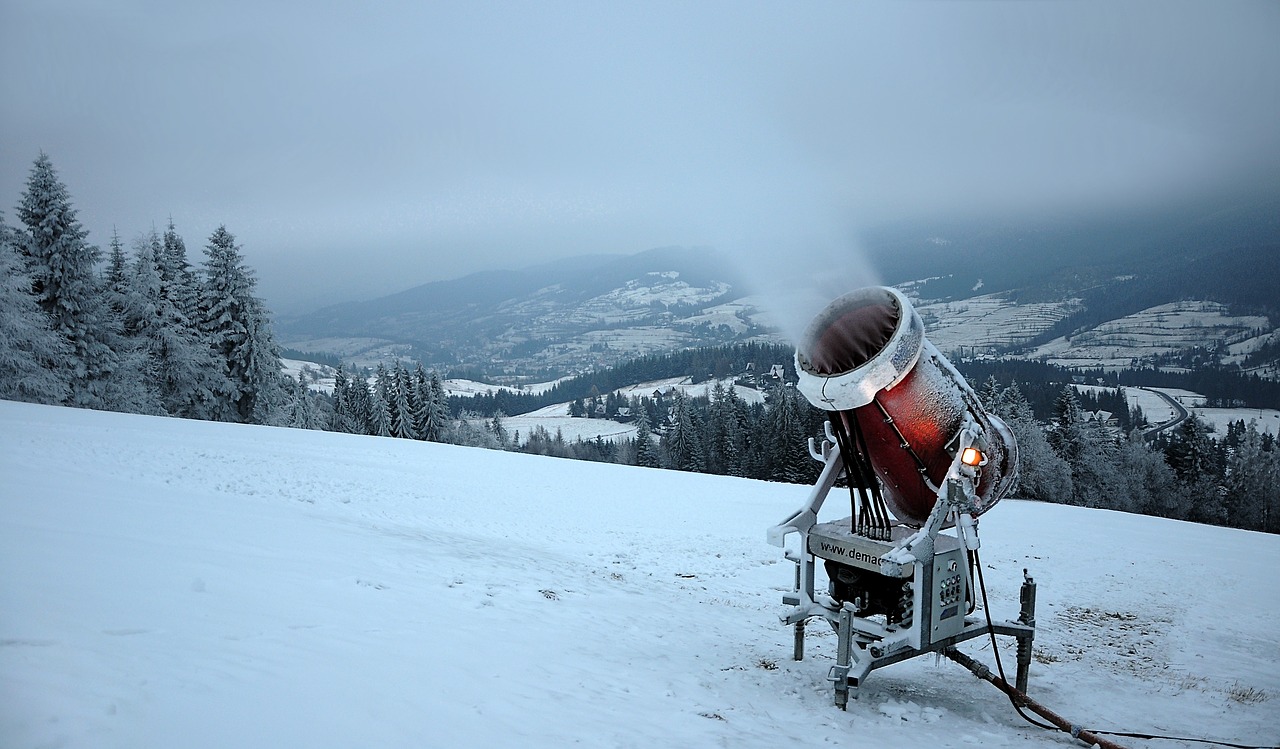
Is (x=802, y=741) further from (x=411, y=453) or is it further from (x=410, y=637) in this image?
(x=411, y=453)

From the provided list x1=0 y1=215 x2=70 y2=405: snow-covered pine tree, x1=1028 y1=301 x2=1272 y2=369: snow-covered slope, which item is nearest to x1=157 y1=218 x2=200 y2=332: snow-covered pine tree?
x1=0 y1=215 x2=70 y2=405: snow-covered pine tree

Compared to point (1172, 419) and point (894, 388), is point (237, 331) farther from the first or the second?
point (1172, 419)

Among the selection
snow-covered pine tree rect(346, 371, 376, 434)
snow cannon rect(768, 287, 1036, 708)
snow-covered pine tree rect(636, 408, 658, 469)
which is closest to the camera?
snow cannon rect(768, 287, 1036, 708)

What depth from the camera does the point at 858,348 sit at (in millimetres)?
5652

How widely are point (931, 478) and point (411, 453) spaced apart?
20893mm

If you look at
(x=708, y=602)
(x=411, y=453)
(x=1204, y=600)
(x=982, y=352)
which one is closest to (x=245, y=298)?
(x=411, y=453)

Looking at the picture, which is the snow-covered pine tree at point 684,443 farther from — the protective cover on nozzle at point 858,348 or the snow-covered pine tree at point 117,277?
the protective cover on nozzle at point 858,348

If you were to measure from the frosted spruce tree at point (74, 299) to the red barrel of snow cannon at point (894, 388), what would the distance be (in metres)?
32.6

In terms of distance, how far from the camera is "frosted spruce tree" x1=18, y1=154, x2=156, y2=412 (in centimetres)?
2630

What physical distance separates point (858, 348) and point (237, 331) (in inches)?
1379

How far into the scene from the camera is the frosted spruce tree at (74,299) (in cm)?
2630

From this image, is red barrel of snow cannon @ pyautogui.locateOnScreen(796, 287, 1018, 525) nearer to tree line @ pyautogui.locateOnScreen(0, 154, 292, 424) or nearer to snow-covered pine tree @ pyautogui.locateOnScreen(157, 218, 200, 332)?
tree line @ pyautogui.locateOnScreen(0, 154, 292, 424)

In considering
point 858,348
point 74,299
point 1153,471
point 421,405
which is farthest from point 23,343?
point 1153,471

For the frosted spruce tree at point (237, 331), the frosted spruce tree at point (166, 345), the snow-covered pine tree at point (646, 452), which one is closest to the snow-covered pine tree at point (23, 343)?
the frosted spruce tree at point (166, 345)
